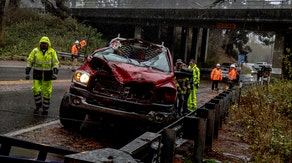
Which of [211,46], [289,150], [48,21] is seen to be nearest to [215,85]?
Result: [289,150]

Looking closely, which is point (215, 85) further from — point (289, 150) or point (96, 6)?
Answer: point (96, 6)

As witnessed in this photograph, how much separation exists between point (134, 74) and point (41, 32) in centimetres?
2851

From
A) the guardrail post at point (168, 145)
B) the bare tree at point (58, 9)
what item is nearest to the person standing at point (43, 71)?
the guardrail post at point (168, 145)

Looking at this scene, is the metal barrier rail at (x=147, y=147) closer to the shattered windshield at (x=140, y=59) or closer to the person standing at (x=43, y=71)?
the shattered windshield at (x=140, y=59)

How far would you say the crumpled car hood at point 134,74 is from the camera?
6262mm

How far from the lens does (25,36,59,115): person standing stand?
8312 mm

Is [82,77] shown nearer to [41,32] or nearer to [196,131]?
[196,131]

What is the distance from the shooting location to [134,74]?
634 cm

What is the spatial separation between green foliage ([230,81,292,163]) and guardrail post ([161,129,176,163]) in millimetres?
1659

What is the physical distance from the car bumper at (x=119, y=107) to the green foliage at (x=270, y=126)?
1727 mm

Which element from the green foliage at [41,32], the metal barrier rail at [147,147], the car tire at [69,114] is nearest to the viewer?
the metal barrier rail at [147,147]

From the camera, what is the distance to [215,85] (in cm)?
2230

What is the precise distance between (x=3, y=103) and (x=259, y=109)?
651 cm

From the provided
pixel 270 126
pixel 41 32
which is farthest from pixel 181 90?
pixel 41 32
